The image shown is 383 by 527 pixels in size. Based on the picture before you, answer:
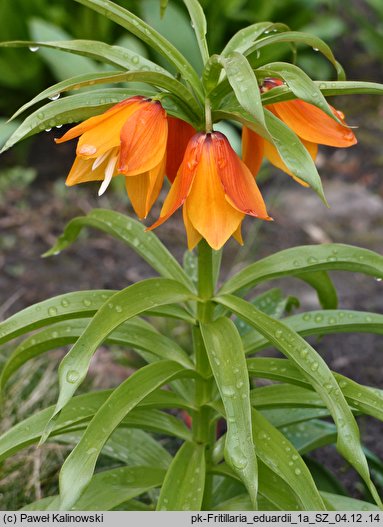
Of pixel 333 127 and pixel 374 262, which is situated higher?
pixel 333 127

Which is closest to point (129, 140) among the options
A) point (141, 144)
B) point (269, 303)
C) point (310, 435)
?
point (141, 144)

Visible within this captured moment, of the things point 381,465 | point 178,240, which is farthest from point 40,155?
point 381,465

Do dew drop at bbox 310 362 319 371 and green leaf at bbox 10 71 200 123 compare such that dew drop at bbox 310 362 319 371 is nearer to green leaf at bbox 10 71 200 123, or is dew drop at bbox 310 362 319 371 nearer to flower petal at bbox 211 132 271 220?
flower petal at bbox 211 132 271 220

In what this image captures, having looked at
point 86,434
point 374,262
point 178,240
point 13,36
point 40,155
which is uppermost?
point 13,36

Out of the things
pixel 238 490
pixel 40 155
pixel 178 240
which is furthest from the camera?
pixel 40 155

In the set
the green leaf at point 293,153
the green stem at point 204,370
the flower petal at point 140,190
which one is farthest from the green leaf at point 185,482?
the green leaf at point 293,153

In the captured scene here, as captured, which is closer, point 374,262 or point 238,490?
point 374,262

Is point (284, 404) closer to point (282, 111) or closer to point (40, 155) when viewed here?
point (282, 111)

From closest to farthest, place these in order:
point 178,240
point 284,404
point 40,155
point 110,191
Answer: point 284,404
point 178,240
point 110,191
point 40,155
